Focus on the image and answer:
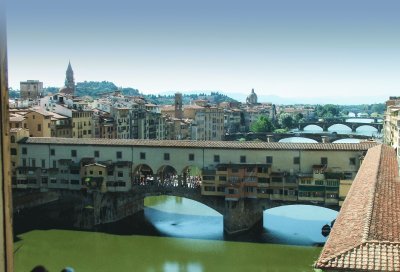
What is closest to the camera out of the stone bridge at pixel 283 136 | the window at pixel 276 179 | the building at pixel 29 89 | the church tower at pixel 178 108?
the window at pixel 276 179

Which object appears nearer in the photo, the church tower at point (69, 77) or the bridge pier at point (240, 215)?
the bridge pier at point (240, 215)

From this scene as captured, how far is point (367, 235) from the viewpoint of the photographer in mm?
5988

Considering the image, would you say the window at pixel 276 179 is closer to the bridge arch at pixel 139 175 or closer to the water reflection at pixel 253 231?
the water reflection at pixel 253 231

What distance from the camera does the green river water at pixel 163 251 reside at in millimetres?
17453

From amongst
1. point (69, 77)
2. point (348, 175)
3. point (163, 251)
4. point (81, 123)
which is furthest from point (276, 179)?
point (69, 77)

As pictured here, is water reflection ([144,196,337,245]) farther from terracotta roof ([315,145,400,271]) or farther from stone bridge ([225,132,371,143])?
stone bridge ([225,132,371,143])

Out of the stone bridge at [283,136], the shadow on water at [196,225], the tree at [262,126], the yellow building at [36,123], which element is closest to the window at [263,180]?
the shadow on water at [196,225]

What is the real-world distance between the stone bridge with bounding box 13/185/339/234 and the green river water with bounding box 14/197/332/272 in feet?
2.54

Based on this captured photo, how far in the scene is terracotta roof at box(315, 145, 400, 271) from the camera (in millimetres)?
5324

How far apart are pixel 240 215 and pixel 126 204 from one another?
17.7 ft

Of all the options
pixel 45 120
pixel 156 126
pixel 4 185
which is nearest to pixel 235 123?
pixel 156 126

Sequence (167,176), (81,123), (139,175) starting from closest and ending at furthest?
(139,175)
(167,176)
(81,123)

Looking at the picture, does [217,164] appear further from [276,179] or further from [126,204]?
[126,204]

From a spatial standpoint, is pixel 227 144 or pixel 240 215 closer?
pixel 240 215
